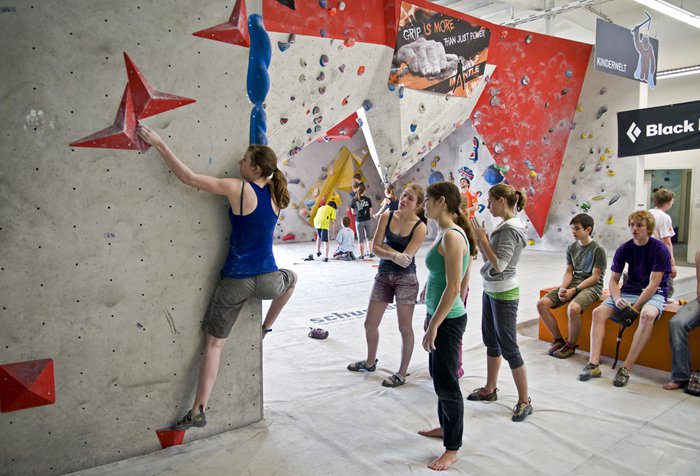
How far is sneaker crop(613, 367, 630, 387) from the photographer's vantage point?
3562 millimetres

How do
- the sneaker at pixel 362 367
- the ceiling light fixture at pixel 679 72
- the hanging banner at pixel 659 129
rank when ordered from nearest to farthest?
the sneaker at pixel 362 367
the hanging banner at pixel 659 129
the ceiling light fixture at pixel 679 72

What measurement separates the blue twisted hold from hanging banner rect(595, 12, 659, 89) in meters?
5.10

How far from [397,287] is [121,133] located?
199 centimetres

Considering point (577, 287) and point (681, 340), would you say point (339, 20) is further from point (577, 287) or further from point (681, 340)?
point (681, 340)

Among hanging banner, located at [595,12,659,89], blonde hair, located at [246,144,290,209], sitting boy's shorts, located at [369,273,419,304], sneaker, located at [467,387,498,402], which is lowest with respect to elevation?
sneaker, located at [467,387,498,402]

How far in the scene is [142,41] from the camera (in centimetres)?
244

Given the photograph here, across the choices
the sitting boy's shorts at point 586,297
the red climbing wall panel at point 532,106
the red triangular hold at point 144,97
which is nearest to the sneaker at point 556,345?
the sitting boy's shorts at point 586,297

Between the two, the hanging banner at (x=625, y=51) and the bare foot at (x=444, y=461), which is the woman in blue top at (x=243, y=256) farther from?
the hanging banner at (x=625, y=51)

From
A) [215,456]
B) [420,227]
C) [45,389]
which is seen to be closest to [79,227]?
[45,389]

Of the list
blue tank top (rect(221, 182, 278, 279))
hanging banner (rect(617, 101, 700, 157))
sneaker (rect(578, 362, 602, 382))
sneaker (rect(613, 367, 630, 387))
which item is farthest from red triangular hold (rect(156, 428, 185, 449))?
hanging banner (rect(617, 101, 700, 157))

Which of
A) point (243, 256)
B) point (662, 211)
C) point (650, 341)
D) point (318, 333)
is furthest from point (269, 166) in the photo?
point (662, 211)

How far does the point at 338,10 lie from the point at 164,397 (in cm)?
518

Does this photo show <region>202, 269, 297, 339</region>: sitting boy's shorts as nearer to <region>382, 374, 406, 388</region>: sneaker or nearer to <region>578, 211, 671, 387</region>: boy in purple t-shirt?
<region>382, 374, 406, 388</region>: sneaker

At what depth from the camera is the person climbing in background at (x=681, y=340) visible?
3.48 m
